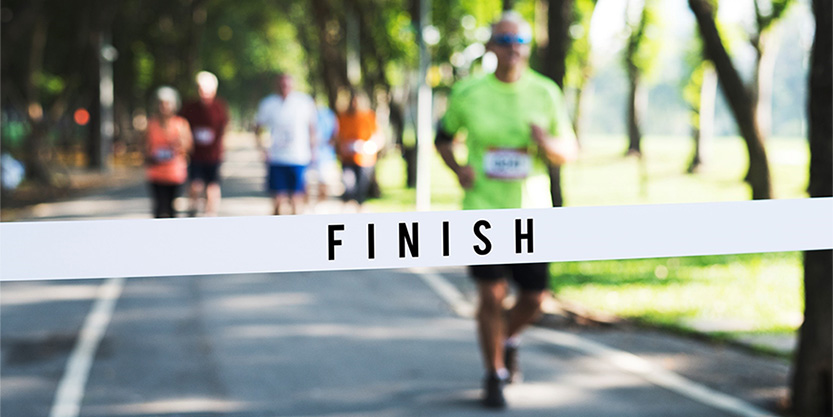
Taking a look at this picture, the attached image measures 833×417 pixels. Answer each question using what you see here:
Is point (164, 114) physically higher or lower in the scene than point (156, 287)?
higher

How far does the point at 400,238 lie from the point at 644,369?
4711mm

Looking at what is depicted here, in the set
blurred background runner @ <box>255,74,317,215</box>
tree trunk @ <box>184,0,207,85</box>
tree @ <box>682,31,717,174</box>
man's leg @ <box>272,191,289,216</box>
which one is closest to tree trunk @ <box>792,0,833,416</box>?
blurred background runner @ <box>255,74,317,215</box>

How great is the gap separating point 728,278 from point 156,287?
648 cm

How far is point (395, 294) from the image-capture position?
11.7 m

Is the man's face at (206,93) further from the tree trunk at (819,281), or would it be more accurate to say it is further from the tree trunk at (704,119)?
the tree trunk at (704,119)

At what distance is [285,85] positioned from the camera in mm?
13562

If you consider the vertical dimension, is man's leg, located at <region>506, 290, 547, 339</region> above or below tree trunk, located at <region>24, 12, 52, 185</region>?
below

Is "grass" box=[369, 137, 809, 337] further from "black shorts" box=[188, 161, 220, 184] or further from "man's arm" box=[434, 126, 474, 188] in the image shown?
"black shorts" box=[188, 161, 220, 184]

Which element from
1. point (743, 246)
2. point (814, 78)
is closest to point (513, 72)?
point (814, 78)

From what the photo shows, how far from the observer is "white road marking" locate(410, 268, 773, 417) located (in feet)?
21.7

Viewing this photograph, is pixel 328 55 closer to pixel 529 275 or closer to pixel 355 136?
pixel 355 136

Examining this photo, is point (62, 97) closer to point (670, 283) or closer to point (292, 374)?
point (670, 283)

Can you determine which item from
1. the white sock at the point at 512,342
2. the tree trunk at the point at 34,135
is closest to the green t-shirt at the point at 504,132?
the white sock at the point at 512,342

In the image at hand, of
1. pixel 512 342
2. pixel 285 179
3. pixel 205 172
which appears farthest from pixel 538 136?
pixel 205 172
